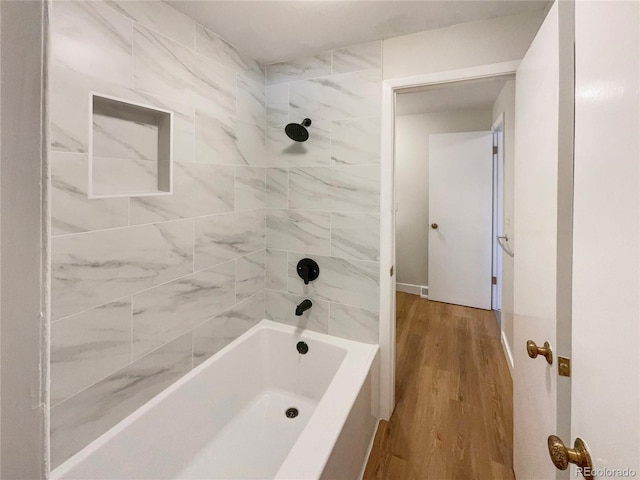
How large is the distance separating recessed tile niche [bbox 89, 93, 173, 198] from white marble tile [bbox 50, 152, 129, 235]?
0.10ft

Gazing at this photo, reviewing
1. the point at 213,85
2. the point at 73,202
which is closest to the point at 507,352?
the point at 213,85

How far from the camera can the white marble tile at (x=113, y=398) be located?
43.6 inches

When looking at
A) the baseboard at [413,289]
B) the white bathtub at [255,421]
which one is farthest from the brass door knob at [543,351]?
the baseboard at [413,289]

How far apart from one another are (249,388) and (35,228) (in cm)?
187

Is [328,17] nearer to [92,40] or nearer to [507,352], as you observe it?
[92,40]

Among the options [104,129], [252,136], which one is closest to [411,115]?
[252,136]

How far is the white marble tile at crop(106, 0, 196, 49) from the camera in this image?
49.3 inches

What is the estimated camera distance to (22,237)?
11.7 inches

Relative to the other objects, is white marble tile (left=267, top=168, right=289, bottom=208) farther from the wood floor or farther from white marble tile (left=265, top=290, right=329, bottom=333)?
the wood floor

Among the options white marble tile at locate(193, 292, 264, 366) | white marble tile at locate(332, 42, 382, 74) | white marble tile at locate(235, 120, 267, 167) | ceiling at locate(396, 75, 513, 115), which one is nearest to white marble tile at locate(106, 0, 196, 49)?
white marble tile at locate(235, 120, 267, 167)

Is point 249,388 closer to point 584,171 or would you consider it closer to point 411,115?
point 584,171

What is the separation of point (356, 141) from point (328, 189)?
327 millimetres

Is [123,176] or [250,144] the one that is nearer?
[123,176]

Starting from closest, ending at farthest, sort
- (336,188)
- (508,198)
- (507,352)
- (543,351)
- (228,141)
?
(543,351)
(228,141)
(336,188)
(507,352)
(508,198)
